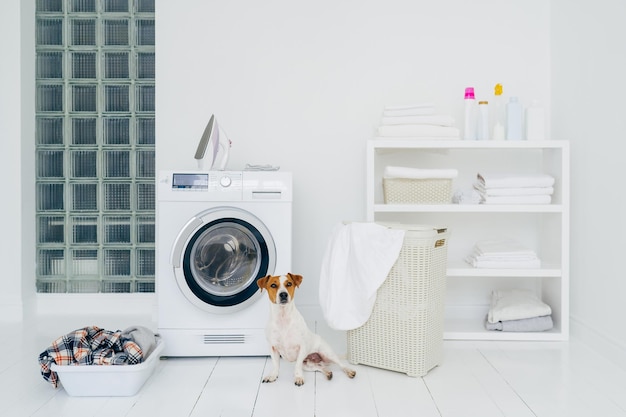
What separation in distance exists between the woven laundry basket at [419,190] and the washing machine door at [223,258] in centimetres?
72

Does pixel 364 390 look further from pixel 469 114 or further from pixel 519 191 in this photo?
pixel 469 114

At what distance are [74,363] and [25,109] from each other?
6.10 feet

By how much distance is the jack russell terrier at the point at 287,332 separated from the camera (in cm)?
223

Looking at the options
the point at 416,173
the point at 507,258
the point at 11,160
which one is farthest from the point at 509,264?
the point at 11,160

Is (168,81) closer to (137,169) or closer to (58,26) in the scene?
(137,169)

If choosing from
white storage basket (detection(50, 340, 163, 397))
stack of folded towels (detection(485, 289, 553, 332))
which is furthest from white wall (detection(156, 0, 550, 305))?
white storage basket (detection(50, 340, 163, 397))

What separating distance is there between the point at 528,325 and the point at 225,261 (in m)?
1.47

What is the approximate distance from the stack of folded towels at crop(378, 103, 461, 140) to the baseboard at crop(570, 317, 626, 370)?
3.47 feet

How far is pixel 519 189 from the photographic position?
2852mm

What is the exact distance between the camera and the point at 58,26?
345cm

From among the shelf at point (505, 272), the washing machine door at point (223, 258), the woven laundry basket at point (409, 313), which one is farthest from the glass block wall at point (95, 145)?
the shelf at point (505, 272)

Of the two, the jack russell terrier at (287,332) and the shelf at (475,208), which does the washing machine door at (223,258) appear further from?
the shelf at (475,208)

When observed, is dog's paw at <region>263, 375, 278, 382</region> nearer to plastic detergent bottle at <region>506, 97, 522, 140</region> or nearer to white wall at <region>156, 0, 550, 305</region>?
white wall at <region>156, 0, 550, 305</region>

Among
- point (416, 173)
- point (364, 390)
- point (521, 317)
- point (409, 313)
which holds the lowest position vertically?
point (364, 390)
